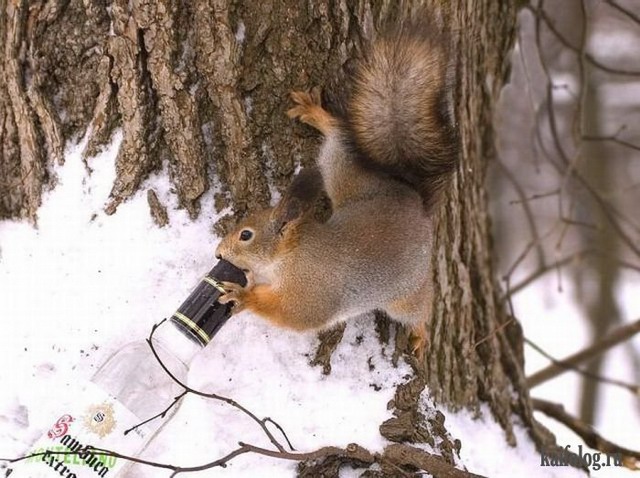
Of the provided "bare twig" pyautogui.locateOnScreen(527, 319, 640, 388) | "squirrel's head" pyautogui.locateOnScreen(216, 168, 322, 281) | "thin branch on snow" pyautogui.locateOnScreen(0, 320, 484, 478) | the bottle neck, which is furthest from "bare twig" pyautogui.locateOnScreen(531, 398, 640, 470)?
the bottle neck

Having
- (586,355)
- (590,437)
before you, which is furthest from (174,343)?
(586,355)

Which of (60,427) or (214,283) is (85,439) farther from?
(214,283)

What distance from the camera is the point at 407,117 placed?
1.63 m

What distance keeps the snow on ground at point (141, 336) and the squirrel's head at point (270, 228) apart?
5 centimetres

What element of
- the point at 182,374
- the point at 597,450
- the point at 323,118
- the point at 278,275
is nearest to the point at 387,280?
the point at 278,275

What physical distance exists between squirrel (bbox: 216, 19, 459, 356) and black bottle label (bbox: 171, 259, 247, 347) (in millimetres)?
109

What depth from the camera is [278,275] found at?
157 centimetres

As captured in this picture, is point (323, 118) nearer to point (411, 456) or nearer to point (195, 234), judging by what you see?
point (195, 234)

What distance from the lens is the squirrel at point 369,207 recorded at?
1.48 metres

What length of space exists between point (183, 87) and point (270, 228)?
11.6 inches

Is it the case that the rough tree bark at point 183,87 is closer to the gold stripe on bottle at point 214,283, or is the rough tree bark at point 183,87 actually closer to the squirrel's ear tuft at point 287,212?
the squirrel's ear tuft at point 287,212

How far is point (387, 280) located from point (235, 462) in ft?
1.55

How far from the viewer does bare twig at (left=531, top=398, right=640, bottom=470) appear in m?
2.15

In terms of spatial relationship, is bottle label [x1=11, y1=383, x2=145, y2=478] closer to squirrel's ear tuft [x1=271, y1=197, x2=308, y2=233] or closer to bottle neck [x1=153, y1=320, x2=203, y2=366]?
bottle neck [x1=153, y1=320, x2=203, y2=366]
